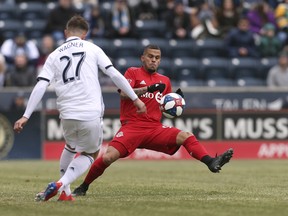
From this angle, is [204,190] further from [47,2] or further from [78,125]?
[47,2]

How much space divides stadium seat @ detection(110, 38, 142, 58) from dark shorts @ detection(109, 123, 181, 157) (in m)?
12.2

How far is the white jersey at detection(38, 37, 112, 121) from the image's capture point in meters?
9.87

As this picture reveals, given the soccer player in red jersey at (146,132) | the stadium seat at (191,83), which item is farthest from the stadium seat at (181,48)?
the soccer player in red jersey at (146,132)

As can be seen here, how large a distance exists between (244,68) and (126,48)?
10.3 feet

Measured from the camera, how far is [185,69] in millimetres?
23047

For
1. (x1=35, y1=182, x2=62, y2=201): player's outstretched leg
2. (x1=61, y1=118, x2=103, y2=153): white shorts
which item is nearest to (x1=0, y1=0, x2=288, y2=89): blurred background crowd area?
(x1=61, y1=118, x2=103, y2=153): white shorts

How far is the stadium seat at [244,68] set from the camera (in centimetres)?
2353

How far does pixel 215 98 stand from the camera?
21.4 metres

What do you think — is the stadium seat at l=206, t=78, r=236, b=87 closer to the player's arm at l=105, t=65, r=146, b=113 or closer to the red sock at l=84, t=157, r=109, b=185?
the red sock at l=84, t=157, r=109, b=185

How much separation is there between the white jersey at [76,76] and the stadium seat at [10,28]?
1343cm

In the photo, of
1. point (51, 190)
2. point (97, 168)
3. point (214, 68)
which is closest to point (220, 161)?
point (97, 168)

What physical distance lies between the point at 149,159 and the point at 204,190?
957cm

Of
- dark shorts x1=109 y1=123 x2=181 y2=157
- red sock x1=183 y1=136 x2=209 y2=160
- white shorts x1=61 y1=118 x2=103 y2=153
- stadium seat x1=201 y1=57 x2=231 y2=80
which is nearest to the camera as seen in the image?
white shorts x1=61 y1=118 x2=103 y2=153

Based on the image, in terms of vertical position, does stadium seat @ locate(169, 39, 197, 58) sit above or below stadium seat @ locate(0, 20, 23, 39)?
below
